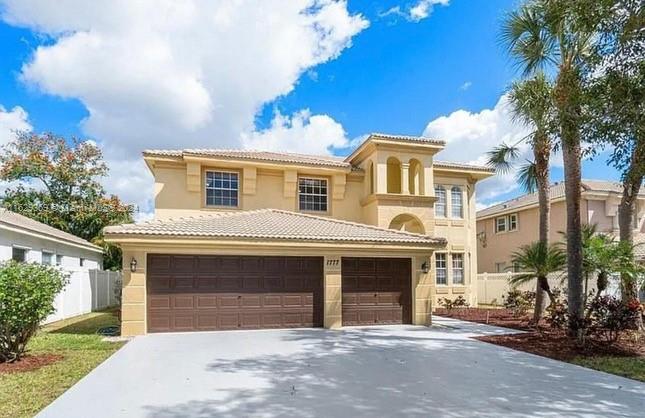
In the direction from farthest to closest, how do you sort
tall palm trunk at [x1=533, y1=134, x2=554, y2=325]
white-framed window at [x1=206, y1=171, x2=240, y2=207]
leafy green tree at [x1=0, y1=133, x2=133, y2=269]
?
1. leafy green tree at [x1=0, y1=133, x2=133, y2=269]
2. white-framed window at [x1=206, y1=171, x2=240, y2=207]
3. tall palm trunk at [x1=533, y1=134, x2=554, y2=325]

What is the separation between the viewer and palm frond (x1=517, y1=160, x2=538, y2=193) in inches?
645

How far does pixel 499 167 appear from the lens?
17.3 metres

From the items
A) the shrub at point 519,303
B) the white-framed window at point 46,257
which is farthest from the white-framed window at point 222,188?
the shrub at point 519,303

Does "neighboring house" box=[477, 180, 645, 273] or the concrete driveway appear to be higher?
"neighboring house" box=[477, 180, 645, 273]

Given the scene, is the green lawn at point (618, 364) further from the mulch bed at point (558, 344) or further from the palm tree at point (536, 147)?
the palm tree at point (536, 147)

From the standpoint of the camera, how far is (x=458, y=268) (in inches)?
929

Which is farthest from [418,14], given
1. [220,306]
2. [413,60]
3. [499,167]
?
[220,306]

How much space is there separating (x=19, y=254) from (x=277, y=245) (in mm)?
9163

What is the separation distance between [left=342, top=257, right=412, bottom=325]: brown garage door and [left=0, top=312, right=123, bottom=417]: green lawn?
23.7 ft

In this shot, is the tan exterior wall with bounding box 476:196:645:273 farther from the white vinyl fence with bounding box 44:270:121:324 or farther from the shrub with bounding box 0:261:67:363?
the white vinyl fence with bounding box 44:270:121:324

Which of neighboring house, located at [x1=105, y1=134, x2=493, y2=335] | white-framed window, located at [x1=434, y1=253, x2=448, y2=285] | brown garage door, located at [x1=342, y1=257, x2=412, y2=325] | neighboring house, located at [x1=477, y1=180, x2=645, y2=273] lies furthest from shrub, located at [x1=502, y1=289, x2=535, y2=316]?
neighboring house, located at [x1=477, y1=180, x2=645, y2=273]

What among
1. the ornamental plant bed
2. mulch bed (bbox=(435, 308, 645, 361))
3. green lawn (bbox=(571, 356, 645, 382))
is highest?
green lawn (bbox=(571, 356, 645, 382))

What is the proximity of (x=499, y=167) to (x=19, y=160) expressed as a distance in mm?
29623

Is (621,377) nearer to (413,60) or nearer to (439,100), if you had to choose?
(413,60)
